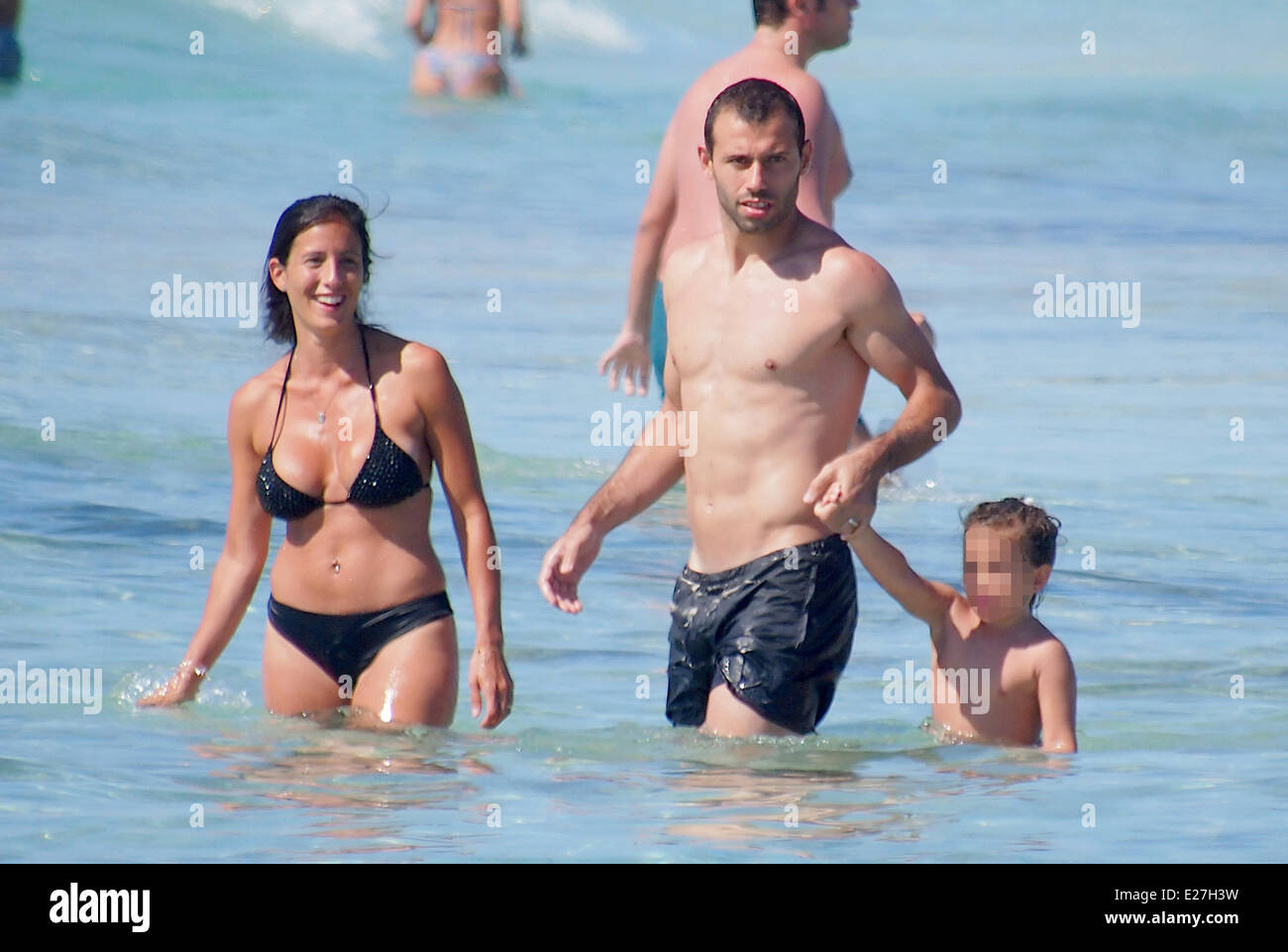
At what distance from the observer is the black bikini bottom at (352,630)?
4.46m

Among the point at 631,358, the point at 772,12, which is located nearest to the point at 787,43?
the point at 772,12

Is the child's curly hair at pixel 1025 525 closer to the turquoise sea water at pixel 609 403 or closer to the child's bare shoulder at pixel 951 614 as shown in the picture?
the child's bare shoulder at pixel 951 614

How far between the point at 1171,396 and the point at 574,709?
632 centimetres

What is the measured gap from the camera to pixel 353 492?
4453 millimetres

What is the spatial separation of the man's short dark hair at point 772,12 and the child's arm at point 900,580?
2.29 metres

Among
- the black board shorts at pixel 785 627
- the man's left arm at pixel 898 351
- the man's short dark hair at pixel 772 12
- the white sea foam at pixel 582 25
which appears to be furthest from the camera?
the white sea foam at pixel 582 25

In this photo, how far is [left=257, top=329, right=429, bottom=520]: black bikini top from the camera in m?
4.43

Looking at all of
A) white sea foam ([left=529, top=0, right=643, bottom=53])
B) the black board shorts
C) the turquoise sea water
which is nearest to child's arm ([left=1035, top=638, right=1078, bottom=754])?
the turquoise sea water

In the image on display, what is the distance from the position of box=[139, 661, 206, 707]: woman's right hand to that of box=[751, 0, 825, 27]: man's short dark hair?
285cm

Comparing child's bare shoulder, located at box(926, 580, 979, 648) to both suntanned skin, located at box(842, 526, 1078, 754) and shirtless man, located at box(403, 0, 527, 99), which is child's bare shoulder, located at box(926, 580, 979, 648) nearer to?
suntanned skin, located at box(842, 526, 1078, 754)

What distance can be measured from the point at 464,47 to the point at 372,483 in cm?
1297

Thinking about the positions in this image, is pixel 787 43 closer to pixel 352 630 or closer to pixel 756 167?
pixel 756 167

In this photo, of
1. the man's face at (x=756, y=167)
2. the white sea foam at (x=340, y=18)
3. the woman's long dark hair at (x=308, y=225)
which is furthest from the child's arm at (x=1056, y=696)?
the white sea foam at (x=340, y=18)

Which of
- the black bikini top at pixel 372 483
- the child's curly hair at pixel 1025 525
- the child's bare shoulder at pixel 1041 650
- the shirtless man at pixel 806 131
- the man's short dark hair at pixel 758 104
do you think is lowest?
the child's bare shoulder at pixel 1041 650
